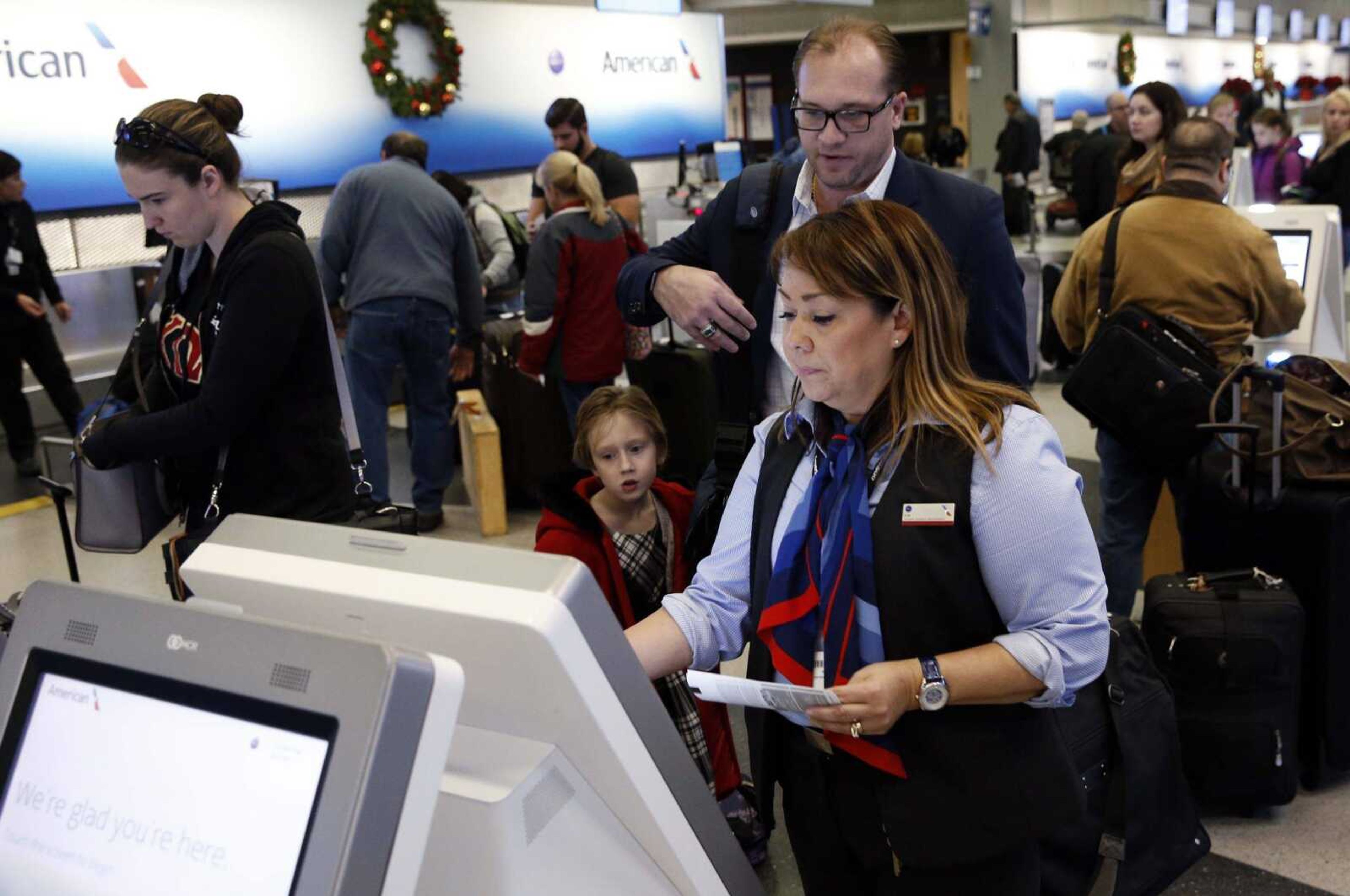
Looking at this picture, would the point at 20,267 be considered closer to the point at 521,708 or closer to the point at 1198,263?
the point at 1198,263

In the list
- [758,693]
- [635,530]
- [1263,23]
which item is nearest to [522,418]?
[635,530]

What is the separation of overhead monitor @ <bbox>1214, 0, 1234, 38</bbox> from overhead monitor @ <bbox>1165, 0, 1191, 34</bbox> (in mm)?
2526

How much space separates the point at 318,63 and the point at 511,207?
7.60ft

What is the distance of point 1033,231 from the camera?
500 inches

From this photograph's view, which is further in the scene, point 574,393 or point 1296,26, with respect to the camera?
point 1296,26

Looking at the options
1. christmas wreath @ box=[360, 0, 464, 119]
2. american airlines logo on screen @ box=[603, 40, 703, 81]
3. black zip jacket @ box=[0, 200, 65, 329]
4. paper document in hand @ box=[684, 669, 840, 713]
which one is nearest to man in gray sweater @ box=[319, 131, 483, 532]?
black zip jacket @ box=[0, 200, 65, 329]

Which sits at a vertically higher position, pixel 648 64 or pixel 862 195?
pixel 648 64

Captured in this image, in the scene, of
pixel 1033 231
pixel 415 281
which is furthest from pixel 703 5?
pixel 415 281

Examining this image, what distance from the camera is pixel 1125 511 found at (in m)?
3.58

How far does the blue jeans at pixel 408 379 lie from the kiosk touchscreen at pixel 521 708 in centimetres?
391

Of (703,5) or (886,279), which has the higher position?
(703,5)

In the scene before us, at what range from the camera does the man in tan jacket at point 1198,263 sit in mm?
3354

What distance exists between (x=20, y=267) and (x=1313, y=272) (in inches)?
230

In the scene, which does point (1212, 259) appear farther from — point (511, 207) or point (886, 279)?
point (511, 207)
